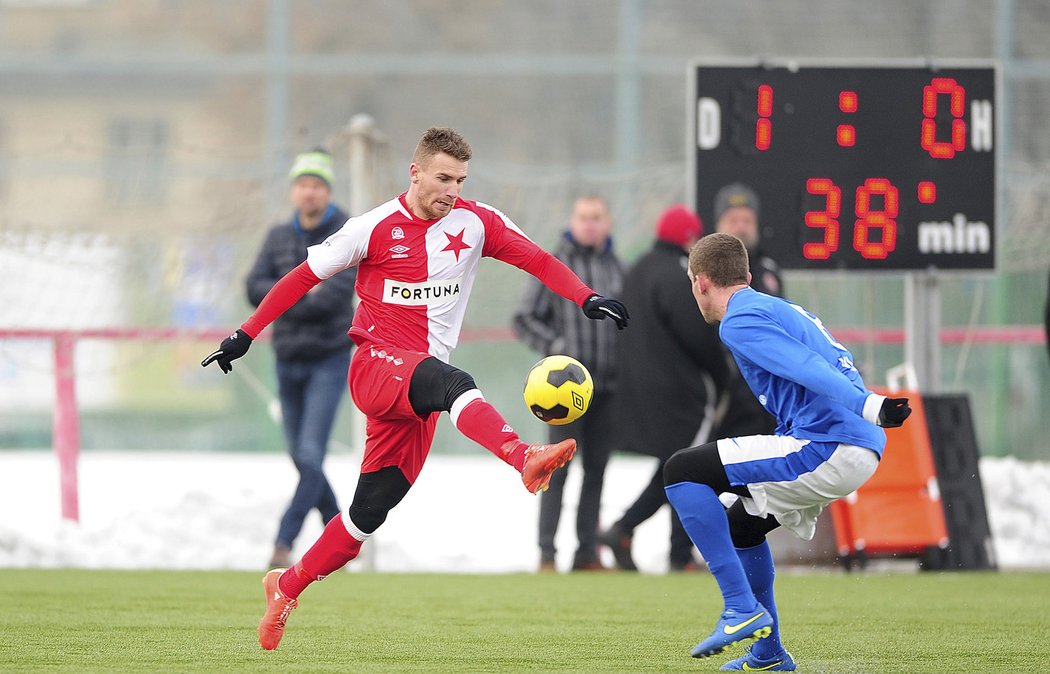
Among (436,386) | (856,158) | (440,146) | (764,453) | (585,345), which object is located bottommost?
(764,453)

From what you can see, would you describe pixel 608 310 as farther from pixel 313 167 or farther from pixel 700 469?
pixel 313 167

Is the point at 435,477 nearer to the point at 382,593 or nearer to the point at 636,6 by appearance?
the point at 382,593

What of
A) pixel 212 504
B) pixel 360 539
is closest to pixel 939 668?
pixel 360 539

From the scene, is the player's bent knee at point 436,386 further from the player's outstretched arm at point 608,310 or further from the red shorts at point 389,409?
the player's outstretched arm at point 608,310

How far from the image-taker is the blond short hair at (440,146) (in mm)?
5672

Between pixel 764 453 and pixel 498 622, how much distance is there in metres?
1.79

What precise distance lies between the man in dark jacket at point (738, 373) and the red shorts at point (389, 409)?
11.9 ft

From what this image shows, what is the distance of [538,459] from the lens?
4.99m

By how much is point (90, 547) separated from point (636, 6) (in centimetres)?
1605

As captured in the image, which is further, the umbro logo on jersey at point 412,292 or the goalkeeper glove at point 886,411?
the umbro logo on jersey at point 412,292

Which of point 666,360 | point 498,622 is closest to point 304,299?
point 666,360

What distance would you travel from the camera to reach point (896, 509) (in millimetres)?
9344

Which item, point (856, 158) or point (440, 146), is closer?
point (440, 146)

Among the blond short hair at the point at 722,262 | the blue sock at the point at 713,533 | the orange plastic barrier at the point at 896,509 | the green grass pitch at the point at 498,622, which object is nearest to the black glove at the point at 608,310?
the blond short hair at the point at 722,262
